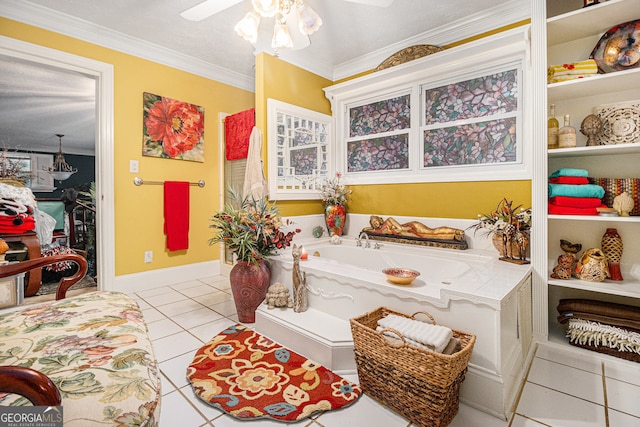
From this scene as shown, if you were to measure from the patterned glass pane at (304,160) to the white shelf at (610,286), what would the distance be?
2285 millimetres

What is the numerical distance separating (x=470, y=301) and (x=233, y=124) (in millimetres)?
3143

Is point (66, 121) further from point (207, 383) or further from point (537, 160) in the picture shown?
point (537, 160)

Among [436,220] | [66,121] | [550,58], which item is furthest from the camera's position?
[66,121]

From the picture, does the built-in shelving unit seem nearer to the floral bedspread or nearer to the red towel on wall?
the floral bedspread

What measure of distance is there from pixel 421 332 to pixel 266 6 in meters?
1.92

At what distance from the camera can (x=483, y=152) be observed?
2.59 metres

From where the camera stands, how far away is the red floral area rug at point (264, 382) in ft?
4.63

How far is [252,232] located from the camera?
7.67ft

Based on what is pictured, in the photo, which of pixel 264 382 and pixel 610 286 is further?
pixel 610 286

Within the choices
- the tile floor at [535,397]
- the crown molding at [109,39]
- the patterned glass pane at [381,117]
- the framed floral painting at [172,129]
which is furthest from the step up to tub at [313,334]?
the crown molding at [109,39]

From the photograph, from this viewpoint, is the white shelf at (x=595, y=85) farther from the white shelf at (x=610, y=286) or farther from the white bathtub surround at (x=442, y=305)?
the white shelf at (x=610, y=286)

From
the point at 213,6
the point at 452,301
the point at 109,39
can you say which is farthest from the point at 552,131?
the point at 109,39

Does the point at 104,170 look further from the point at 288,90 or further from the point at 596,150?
the point at 596,150

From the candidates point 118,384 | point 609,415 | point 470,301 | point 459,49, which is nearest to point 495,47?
point 459,49
